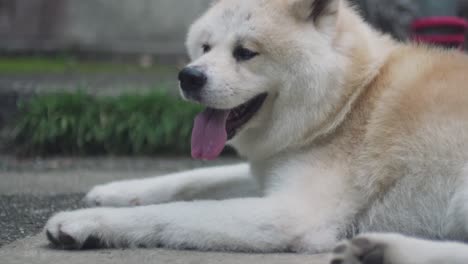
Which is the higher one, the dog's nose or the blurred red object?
the blurred red object

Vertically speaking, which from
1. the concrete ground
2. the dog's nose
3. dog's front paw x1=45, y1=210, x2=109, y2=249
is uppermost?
the dog's nose

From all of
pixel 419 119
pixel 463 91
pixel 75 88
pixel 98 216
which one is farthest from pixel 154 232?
pixel 75 88

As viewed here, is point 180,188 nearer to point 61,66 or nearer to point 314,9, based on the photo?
point 314,9

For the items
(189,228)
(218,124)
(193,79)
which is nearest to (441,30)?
(218,124)

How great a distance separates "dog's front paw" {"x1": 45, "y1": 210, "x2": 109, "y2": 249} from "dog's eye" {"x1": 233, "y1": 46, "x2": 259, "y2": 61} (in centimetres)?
91

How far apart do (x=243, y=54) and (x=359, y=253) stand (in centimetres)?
119

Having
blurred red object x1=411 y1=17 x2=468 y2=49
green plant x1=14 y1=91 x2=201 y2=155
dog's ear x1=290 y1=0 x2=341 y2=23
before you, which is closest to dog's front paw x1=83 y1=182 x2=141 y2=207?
dog's ear x1=290 y1=0 x2=341 y2=23

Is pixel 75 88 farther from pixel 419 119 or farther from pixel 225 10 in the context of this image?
pixel 419 119

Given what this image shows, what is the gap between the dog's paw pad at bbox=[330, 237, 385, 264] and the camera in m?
2.59

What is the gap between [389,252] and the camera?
262 centimetres

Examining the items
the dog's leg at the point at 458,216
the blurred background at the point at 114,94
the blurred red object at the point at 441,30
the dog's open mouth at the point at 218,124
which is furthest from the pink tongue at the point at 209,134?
the blurred red object at the point at 441,30

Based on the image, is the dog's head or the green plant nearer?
the dog's head

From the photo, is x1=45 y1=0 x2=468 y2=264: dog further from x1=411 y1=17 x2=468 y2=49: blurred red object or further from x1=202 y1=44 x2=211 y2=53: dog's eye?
x1=411 y1=17 x2=468 y2=49: blurred red object

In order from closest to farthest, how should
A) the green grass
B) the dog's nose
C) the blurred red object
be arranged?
the dog's nose → the blurred red object → the green grass
